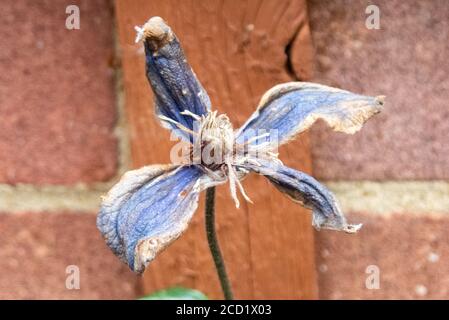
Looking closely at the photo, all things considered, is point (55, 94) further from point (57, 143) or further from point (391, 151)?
point (391, 151)

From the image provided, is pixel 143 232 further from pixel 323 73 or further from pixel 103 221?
pixel 323 73

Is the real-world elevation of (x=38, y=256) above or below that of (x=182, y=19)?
below

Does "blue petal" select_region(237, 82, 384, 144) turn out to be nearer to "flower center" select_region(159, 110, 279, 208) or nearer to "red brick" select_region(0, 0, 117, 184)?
"flower center" select_region(159, 110, 279, 208)

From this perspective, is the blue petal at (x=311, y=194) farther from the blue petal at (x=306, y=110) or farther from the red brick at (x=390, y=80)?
the red brick at (x=390, y=80)

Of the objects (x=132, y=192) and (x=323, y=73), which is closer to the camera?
(x=132, y=192)
